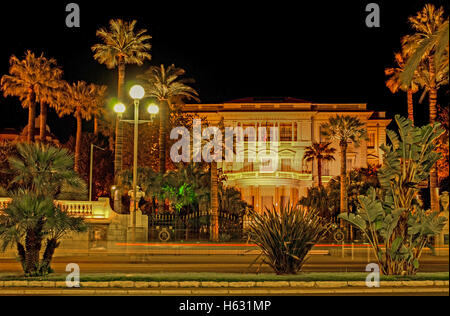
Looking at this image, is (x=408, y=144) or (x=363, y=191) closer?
(x=408, y=144)

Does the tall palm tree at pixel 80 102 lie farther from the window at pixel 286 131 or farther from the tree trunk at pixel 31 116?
the window at pixel 286 131

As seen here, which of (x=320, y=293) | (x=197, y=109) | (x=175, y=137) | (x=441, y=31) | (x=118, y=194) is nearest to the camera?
(x=320, y=293)

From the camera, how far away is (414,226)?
14.1 meters

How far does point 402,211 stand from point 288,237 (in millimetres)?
3114

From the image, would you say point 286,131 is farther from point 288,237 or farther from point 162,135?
point 288,237

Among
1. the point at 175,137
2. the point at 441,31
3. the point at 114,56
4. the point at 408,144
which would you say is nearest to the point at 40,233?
the point at 408,144

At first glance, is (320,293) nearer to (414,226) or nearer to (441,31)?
(414,226)

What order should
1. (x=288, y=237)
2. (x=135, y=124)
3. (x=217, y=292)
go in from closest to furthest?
(x=217, y=292) → (x=288, y=237) → (x=135, y=124)

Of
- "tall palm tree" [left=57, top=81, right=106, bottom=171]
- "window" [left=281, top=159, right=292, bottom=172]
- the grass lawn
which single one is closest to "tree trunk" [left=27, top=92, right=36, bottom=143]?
"tall palm tree" [left=57, top=81, right=106, bottom=171]

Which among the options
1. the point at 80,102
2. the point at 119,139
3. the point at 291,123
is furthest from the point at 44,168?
the point at 291,123

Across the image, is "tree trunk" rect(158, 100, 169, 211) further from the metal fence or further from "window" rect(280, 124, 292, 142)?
"window" rect(280, 124, 292, 142)

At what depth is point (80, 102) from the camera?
178ft

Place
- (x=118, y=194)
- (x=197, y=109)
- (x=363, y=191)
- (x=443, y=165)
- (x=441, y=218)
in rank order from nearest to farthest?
(x=441, y=218) < (x=118, y=194) < (x=363, y=191) < (x=443, y=165) < (x=197, y=109)

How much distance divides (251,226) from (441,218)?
16.1 ft
